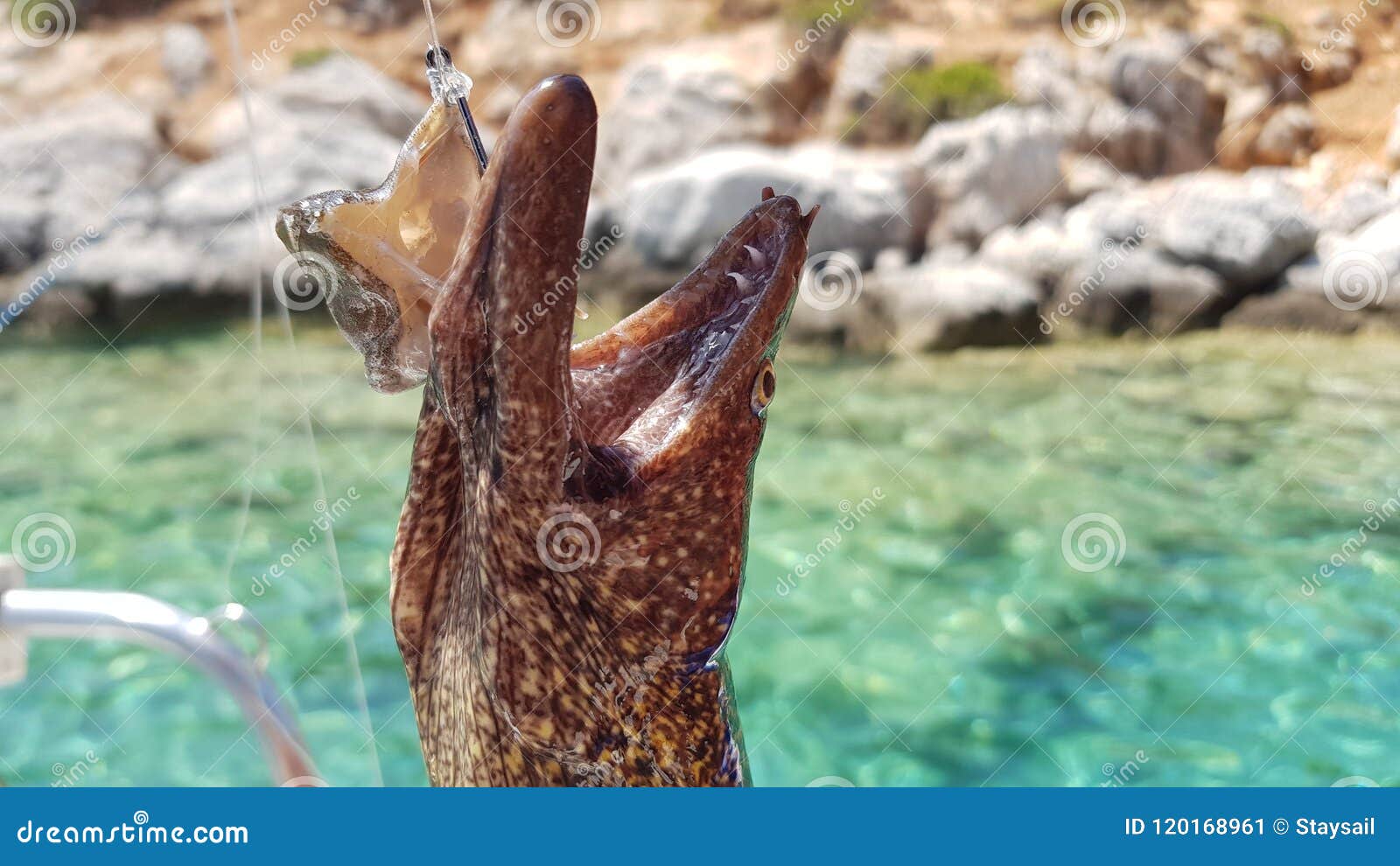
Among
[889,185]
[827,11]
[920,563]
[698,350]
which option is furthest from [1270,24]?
[698,350]

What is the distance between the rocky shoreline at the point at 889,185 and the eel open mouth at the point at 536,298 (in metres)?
10.2

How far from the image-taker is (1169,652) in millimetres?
6406

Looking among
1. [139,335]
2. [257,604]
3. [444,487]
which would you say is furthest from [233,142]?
[444,487]

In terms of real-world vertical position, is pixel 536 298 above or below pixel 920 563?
below

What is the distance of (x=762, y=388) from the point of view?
1507 mm

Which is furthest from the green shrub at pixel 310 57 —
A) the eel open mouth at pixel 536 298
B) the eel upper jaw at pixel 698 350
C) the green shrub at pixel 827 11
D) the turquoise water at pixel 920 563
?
the eel upper jaw at pixel 698 350

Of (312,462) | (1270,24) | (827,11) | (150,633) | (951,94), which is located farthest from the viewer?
(827,11)

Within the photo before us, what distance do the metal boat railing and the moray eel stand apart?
87 cm

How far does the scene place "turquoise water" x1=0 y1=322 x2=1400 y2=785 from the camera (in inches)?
228

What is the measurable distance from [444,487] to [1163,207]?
1355 cm

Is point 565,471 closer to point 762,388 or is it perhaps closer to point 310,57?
Answer: point 762,388

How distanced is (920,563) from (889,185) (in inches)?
299

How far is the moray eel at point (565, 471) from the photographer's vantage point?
1.38 meters

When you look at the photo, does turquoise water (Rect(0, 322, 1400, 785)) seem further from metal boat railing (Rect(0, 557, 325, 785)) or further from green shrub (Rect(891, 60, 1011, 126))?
green shrub (Rect(891, 60, 1011, 126))
